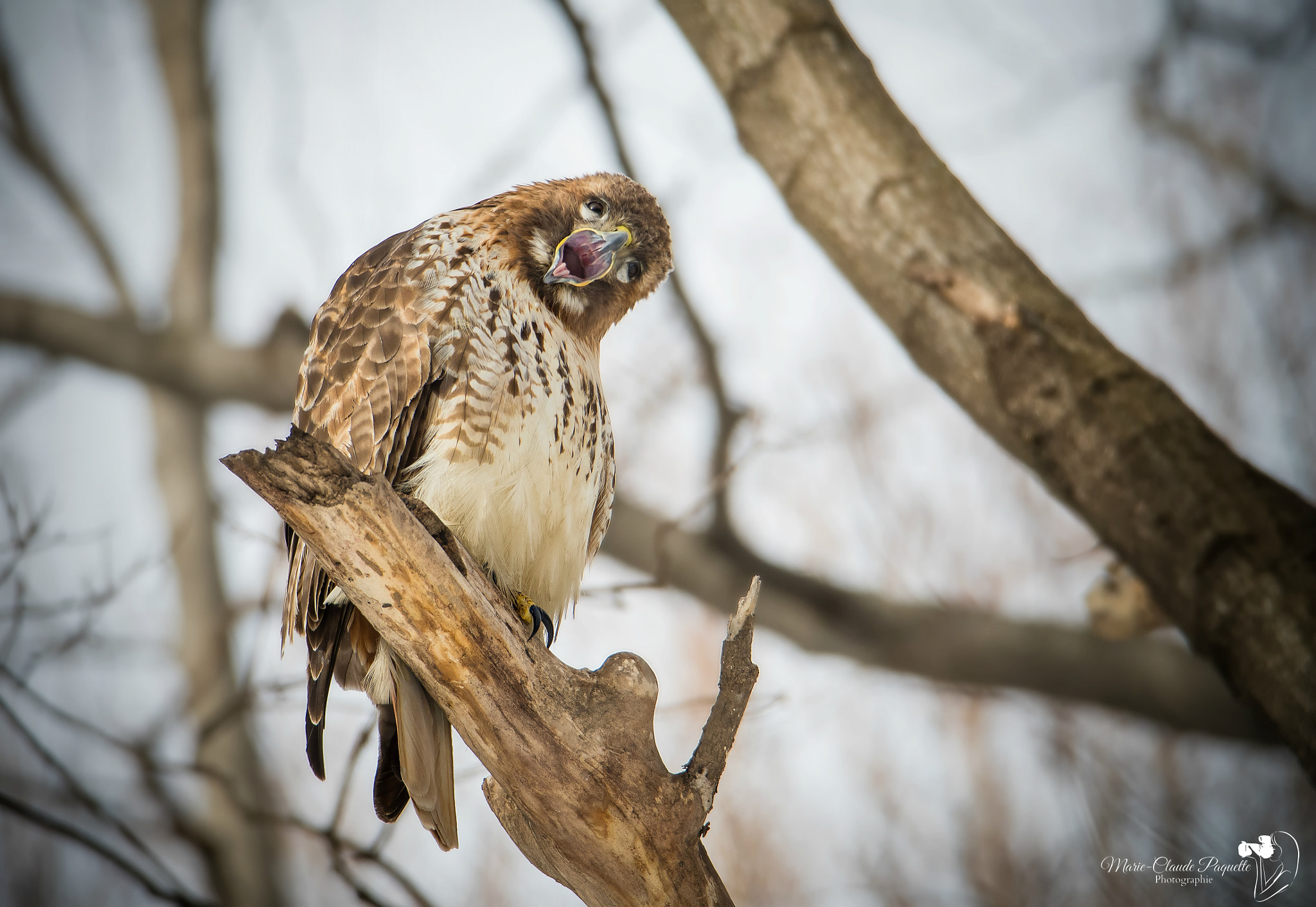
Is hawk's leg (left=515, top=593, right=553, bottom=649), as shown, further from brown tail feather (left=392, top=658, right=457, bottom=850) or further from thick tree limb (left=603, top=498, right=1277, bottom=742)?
thick tree limb (left=603, top=498, right=1277, bottom=742)

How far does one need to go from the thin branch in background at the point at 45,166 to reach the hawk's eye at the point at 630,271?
3629mm

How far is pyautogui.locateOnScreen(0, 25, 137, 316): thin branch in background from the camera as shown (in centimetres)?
546

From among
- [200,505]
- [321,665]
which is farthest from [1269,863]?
[200,505]

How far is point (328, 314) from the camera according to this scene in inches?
108

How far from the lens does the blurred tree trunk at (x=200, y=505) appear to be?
4.90 m

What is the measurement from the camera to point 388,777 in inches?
97.3

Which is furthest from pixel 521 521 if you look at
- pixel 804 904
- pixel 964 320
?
pixel 804 904

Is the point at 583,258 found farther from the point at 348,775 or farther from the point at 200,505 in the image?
the point at 200,505

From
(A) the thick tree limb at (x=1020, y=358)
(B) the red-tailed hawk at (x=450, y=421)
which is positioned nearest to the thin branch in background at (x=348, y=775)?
(B) the red-tailed hawk at (x=450, y=421)

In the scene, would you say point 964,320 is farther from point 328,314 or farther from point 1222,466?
point 328,314

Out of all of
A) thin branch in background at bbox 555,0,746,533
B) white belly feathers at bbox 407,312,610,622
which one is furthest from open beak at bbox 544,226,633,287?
thin branch in background at bbox 555,0,746,533

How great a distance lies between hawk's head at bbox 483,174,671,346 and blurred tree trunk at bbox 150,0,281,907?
2842 millimetres

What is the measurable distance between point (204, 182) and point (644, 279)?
3.64 meters

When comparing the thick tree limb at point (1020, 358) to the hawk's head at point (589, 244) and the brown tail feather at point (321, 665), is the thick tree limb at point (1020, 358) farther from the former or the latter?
the brown tail feather at point (321, 665)
